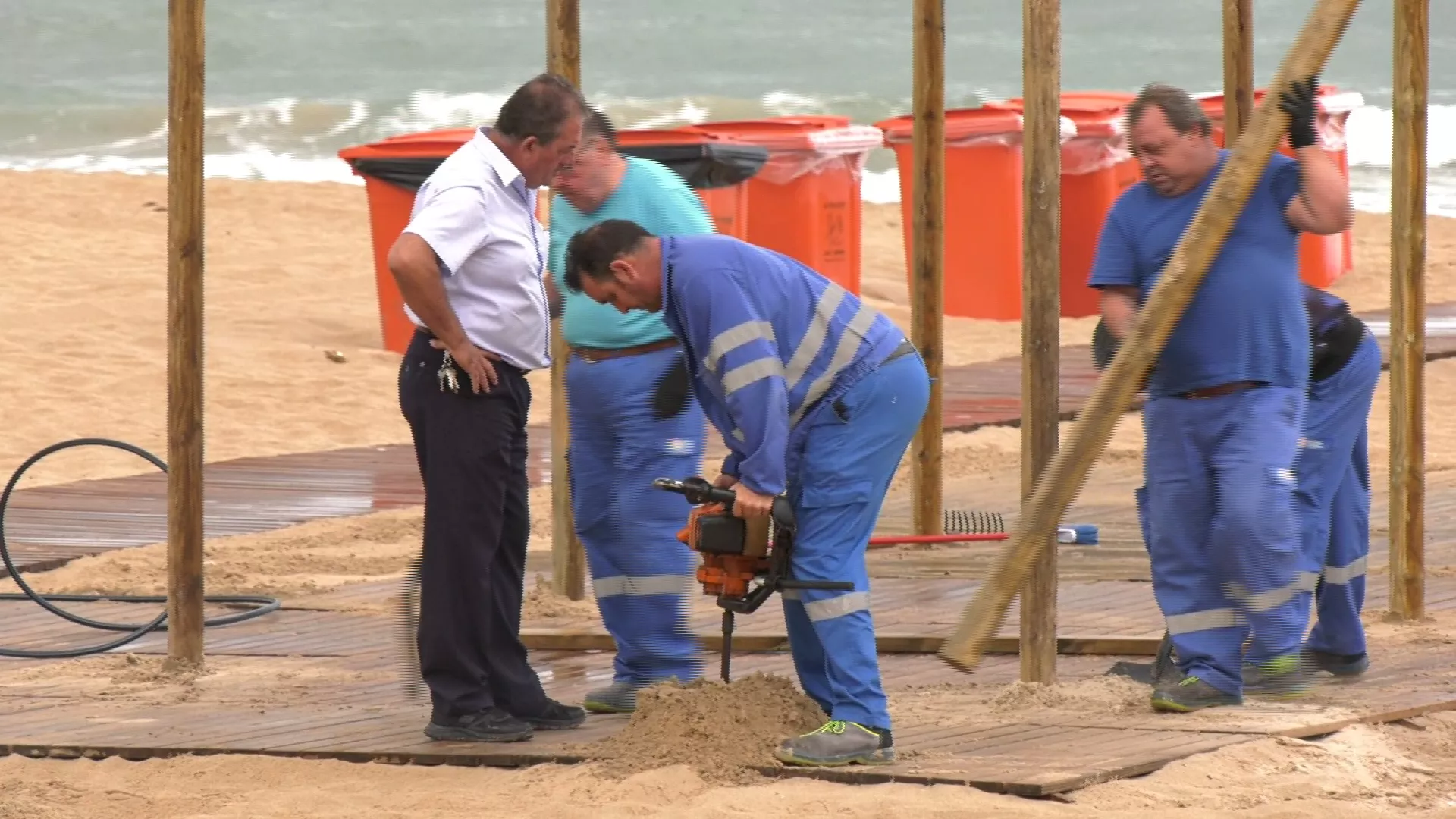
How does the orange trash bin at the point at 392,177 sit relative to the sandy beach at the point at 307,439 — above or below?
above

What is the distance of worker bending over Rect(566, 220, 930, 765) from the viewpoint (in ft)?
16.6

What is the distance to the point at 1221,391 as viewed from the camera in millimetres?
5629

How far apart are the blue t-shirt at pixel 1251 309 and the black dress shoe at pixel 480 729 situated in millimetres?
1877

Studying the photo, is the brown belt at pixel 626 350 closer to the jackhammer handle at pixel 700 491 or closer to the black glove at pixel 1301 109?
the jackhammer handle at pixel 700 491

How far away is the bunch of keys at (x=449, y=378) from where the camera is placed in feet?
18.1

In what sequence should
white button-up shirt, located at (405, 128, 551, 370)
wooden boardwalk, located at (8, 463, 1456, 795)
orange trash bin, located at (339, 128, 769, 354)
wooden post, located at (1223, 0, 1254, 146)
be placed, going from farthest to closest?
1. orange trash bin, located at (339, 128, 769, 354)
2. wooden post, located at (1223, 0, 1254, 146)
3. white button-up shirt, located at (405, 128, 551, 370)
4. wooden boardwalk, located at (8, 463, 1456, 795)

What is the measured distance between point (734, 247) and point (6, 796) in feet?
7.05

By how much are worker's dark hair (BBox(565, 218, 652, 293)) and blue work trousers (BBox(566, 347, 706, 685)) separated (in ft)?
2.61

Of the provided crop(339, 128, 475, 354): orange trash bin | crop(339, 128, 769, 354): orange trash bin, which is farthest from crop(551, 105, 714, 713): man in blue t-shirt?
crop(339, 128, 475, 354): orange trash bin

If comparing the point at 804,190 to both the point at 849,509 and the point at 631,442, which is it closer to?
the point at 631,442

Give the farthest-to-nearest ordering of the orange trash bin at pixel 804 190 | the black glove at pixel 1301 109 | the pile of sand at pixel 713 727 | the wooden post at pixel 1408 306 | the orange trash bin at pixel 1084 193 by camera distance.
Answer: the orange trash bin at pixel 1084 193, the orange trash bin at pixel 804 190, the wooden post at pixel 1408 306, the pile of sand at pixel 713 727, the black glove at pixel 1301 109

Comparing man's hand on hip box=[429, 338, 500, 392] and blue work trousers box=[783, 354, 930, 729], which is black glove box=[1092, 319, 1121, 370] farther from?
man's hand on hip box=[429, 338, 500, 392]

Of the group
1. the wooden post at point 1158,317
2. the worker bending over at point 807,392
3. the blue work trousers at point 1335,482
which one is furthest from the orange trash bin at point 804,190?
the wooden post at point 1158,317

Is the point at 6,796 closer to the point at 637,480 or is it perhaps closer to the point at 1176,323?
the point at 637,480
